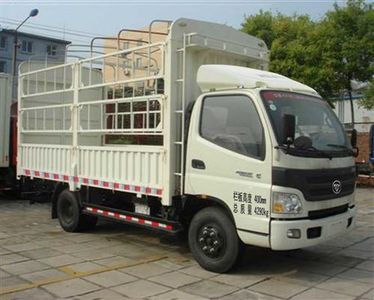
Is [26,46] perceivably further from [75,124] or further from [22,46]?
[75,124]

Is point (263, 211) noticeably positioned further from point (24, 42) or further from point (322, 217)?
point (24, 42)

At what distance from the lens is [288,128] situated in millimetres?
5660

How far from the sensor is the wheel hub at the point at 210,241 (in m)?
6.28

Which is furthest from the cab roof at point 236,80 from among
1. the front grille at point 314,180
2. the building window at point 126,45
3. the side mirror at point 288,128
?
the building window at point 126,45

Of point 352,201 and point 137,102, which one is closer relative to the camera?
point 352,201

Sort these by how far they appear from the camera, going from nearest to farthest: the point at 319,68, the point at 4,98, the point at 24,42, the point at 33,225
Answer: the point at 33,225 < the point at 4,98 < the point at 319,68 < the point at 24,42

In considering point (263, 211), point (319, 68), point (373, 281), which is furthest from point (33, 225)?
point (319, 68)

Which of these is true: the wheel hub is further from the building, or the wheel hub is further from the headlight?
the building

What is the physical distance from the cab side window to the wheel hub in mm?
1050

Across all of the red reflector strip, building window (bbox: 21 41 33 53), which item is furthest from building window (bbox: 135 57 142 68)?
building window (bbox: 21 41 33 53)

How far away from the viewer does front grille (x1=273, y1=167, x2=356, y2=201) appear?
225 inches

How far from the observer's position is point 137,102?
754 centimetres

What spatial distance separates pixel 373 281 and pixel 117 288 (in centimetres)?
298

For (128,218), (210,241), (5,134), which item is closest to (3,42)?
(5,134)
